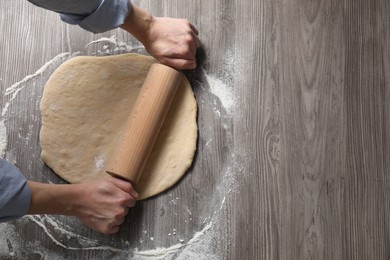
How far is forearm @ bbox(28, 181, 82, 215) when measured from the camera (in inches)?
42.3

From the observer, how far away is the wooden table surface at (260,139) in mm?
1176

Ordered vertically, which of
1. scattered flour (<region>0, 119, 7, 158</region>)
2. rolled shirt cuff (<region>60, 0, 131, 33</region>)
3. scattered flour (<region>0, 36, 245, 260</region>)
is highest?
rolled shirt cuff (<region>60, 0, 131, 33</region>)

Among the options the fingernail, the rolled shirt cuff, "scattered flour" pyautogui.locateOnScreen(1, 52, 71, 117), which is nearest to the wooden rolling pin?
the fingernail

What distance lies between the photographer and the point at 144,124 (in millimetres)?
1125

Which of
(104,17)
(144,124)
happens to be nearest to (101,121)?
(144,124)

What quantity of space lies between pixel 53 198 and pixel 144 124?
0.29 meters

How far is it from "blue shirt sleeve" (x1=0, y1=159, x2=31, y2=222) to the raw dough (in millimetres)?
172

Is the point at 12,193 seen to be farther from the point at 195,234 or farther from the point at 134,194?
the point at 195,234

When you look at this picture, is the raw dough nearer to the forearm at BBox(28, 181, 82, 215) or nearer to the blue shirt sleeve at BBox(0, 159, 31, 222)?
the forearm at BBox(28, 181, 82, 215)

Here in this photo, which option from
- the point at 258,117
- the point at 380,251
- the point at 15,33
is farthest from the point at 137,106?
the point at 380,251

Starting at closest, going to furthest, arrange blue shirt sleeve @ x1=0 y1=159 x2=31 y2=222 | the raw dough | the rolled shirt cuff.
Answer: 1. blue shirt sleeve @ x1=0 y1=159 x2=31 y2=222
2. the rolled shirt cuff
3. the raw dough

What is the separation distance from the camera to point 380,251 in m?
1.16

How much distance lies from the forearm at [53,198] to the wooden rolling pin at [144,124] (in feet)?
0.37

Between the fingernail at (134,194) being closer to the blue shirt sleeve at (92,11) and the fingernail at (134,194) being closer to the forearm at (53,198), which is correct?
the forearm at (53,198)
